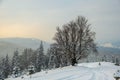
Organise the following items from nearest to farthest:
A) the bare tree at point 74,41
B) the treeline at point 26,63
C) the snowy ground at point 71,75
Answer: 1. the snowy ground at point 71,75
2. the bare tree at point 74,41
3. the treeline at point 26,63

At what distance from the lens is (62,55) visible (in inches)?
2158

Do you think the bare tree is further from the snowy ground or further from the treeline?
the treeline

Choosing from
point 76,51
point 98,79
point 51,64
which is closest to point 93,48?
point 76,51

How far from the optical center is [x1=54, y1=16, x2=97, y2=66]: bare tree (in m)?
52.8

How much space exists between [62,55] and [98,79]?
26.5 m

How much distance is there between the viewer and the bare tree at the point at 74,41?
173ft

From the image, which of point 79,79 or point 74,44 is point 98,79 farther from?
point 74,44

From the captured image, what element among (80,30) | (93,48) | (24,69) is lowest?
(24,69)

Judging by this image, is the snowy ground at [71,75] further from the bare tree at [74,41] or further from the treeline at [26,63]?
the treeline at [26,63]

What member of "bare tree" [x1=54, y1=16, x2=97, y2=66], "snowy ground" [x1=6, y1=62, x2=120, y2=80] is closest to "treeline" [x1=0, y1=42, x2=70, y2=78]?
"bare tree" [x1=54, y1=16, x2=97, y2=66]

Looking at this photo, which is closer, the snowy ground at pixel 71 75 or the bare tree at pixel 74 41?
the snowy ground at pixel 71 75

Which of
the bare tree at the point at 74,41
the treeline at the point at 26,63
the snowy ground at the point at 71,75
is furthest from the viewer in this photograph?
the treeline at the point at 26,63

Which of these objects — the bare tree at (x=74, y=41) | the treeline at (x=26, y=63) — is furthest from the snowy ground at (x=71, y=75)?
the treeline at (x=26, y=63)

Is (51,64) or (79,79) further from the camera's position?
(51,64)
